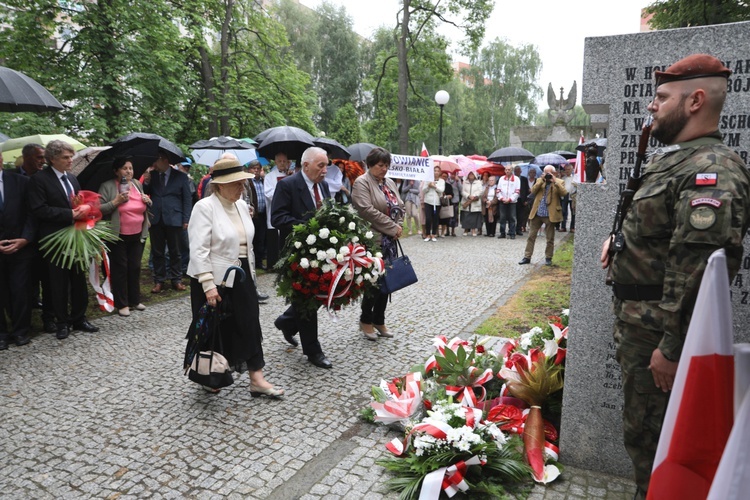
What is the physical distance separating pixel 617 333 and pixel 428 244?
12.1 metres

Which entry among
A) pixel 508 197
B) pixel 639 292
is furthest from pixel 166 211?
pixel 508 197

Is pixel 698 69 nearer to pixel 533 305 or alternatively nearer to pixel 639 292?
pixel 639 292

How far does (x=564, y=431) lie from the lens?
11.3 ft

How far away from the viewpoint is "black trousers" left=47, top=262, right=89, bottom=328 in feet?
20.4

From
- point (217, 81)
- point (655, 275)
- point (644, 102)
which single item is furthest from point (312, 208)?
point (217, 81)

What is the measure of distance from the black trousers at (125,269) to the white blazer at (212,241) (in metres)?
3.58

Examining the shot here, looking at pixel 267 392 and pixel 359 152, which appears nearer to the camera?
pixel 267 392

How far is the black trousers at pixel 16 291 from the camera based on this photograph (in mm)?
5941

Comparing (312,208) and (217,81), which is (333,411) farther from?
(217,81)

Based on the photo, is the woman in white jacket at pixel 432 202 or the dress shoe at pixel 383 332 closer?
the dress shoe at pixel 383 332

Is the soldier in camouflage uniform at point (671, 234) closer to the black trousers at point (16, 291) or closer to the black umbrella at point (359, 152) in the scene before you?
the black trousers at point (16, 291)

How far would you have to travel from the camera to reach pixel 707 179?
2.13 m

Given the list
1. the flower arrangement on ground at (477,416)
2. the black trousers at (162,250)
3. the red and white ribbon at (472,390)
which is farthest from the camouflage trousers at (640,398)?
the black trousers at (162,250)

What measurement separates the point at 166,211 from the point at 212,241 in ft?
15.0
